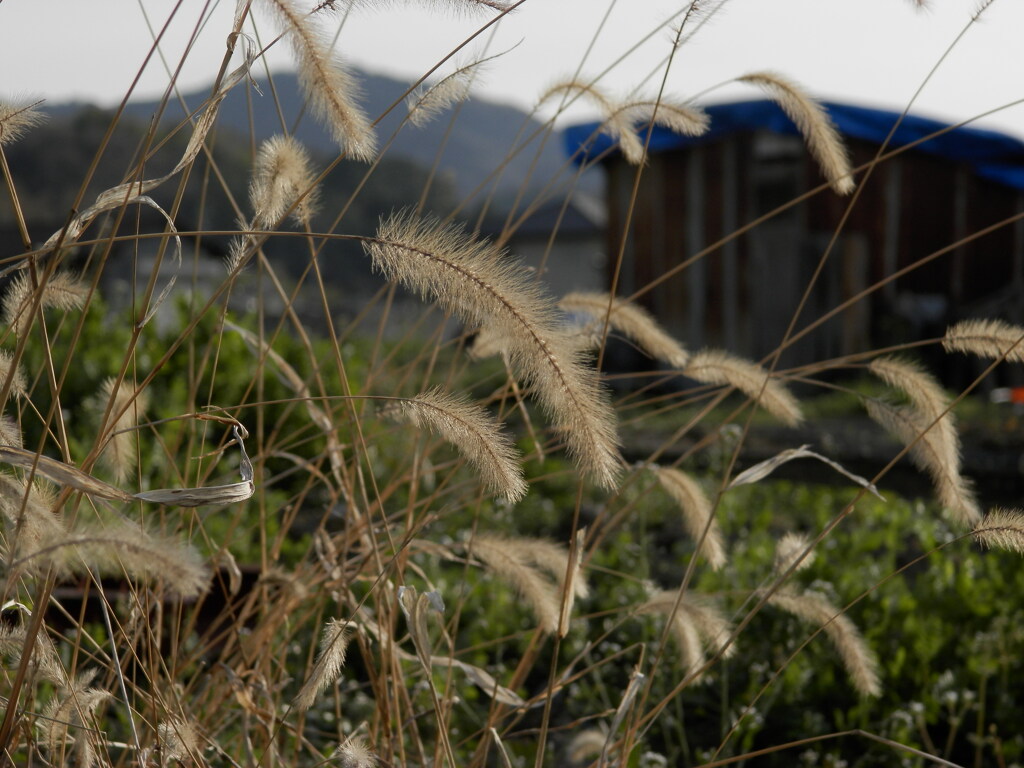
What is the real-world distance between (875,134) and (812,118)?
28.1 ft

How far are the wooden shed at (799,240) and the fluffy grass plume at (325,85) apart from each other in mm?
8864

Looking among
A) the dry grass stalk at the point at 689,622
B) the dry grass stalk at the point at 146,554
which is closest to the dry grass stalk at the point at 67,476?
the dry grass stalk at the point at 146,554

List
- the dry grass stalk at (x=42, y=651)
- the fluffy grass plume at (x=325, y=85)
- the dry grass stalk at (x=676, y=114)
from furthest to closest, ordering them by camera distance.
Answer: the dry grass stalk at (x=676, y=114) < the fluffy grass plume at (x=325, y=85) < the dry grass stalk at (x=42, y=651)

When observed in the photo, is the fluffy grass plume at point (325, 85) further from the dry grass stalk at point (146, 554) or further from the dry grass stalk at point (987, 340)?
the dry grass stalk at point (987, 340)

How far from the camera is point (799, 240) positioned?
34.8ft

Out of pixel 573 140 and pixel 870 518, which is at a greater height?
pixel 573 140

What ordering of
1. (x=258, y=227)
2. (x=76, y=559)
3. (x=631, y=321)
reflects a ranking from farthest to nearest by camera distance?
(x=631, y=321) → (x=258, y=227) → (x=76, y=559)

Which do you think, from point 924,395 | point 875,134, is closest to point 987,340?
point 924,395

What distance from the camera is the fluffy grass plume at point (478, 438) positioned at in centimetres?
123

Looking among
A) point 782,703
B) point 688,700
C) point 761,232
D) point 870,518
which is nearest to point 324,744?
point 688,700

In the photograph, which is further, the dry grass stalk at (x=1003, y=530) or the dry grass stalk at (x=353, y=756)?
the dry grass stalk at (x=1003, y=530)

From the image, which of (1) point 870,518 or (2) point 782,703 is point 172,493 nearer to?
→ (2) point 782,703

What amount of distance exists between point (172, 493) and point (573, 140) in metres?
9.16

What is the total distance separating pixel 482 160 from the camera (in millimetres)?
76812
